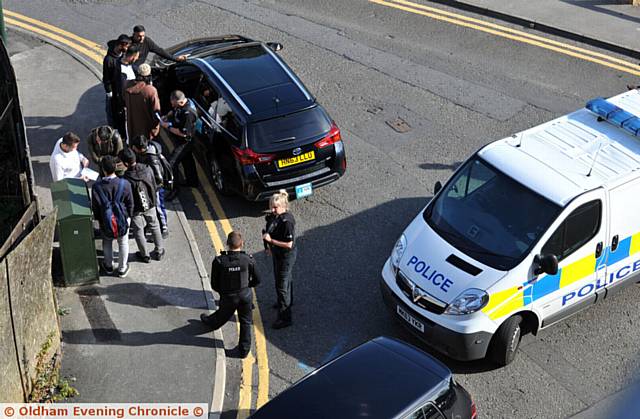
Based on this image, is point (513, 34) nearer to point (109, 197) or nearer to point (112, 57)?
point (112, 57)

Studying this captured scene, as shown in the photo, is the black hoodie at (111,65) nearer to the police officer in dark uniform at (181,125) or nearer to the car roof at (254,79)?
the car roof at (254,79)

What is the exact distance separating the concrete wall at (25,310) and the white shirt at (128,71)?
4784 mm

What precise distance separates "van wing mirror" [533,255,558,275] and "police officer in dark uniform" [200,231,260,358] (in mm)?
3115

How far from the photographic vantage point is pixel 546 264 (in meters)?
9.49

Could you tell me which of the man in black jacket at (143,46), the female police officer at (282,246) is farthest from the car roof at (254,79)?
the female police officer at (282,246)

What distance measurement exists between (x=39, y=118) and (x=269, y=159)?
4849 millimetres

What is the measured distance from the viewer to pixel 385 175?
13312 mm

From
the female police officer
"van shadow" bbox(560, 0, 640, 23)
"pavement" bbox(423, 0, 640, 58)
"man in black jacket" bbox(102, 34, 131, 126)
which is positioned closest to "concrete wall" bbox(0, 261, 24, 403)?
the female police officer

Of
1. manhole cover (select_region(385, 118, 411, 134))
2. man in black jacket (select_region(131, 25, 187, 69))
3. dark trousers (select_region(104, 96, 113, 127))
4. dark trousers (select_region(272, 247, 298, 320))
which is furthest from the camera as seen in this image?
manhole cover (select_region(385, 118, 411, 134))

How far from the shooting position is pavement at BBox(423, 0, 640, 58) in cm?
1712

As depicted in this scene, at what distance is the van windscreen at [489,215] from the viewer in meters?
9.81

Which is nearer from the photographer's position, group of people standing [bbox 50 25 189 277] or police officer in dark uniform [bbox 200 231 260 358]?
police officer in dark uniform [bbox 200 231 260 358]

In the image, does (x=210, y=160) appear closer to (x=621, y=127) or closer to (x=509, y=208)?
(x=509, y=208)

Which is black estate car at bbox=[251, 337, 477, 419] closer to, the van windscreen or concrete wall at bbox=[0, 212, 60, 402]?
the van windscreen
